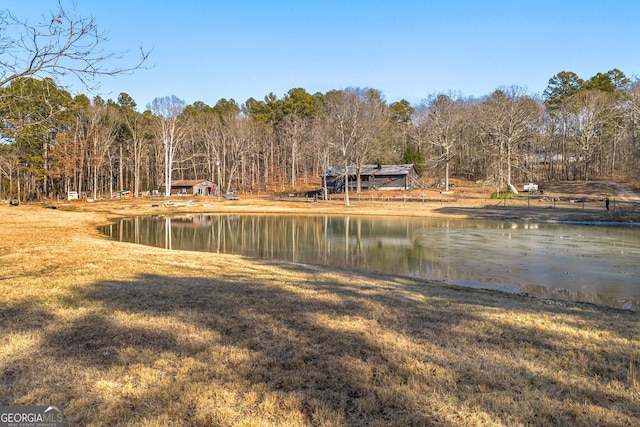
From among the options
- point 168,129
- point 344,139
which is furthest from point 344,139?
point 168,129

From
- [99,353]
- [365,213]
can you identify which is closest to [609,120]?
[365,213]

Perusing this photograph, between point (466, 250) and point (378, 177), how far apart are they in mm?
52709

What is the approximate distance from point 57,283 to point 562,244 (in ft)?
76.6

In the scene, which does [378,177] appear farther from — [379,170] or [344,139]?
[344,139]

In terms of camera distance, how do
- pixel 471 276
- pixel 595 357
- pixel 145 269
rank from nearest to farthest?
pixel 595 357
pixel 145 269
pixel 471 276

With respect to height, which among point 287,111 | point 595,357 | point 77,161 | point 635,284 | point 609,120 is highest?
point 287,111

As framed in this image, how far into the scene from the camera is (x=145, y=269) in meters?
11.5

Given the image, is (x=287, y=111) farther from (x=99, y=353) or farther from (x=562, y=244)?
(x=99, y=353)

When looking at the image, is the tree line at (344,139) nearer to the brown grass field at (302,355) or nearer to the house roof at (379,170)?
the house roof at (379,170)

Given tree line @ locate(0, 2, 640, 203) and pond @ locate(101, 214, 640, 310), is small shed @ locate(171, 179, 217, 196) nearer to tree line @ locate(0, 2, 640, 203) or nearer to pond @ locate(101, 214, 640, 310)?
tree line @ locate(0, 2, 640, 203)

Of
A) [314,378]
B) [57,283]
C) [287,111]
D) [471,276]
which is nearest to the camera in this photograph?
[314,378]

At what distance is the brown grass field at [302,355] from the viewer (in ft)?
12.7

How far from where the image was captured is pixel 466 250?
20422mm

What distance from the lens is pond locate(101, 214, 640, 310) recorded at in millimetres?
13469
